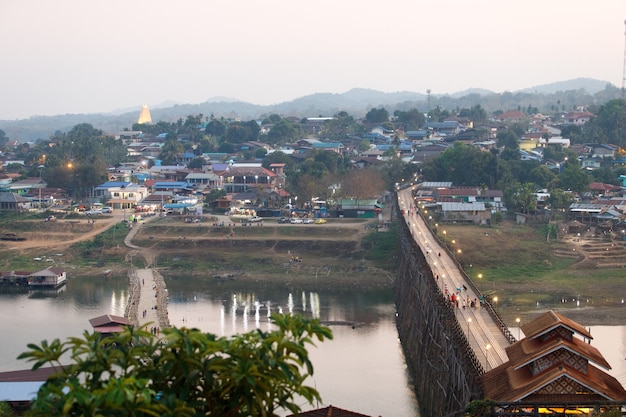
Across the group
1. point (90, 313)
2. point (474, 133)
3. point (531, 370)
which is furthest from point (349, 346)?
point (474, 133)

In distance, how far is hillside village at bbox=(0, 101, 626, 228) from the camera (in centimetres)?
6075

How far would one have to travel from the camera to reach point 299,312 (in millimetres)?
41906

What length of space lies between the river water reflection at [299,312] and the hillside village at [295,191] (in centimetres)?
1492

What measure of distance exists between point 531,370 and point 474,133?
73.6m

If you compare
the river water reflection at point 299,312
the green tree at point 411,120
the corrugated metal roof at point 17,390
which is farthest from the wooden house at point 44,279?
the green tree at point 411,120

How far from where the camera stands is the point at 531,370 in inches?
752

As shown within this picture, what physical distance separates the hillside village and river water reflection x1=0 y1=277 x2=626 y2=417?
1492cm

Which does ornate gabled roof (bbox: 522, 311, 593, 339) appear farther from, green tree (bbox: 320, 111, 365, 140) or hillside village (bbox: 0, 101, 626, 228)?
green tree (bbox: 320, 111, 365, 140)

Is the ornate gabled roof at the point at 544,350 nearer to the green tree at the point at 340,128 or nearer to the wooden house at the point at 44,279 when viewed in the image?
the wooden house at the point at 44,279

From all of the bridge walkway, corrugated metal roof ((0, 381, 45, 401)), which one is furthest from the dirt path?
corrugated metal roof ((0, 381, 45, 401))

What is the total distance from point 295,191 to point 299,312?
80.3 ft

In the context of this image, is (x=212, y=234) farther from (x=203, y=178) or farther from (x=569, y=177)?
(x=569, y=177)

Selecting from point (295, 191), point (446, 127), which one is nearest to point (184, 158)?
point (295, 191)

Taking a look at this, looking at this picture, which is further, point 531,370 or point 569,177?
point 569,177
